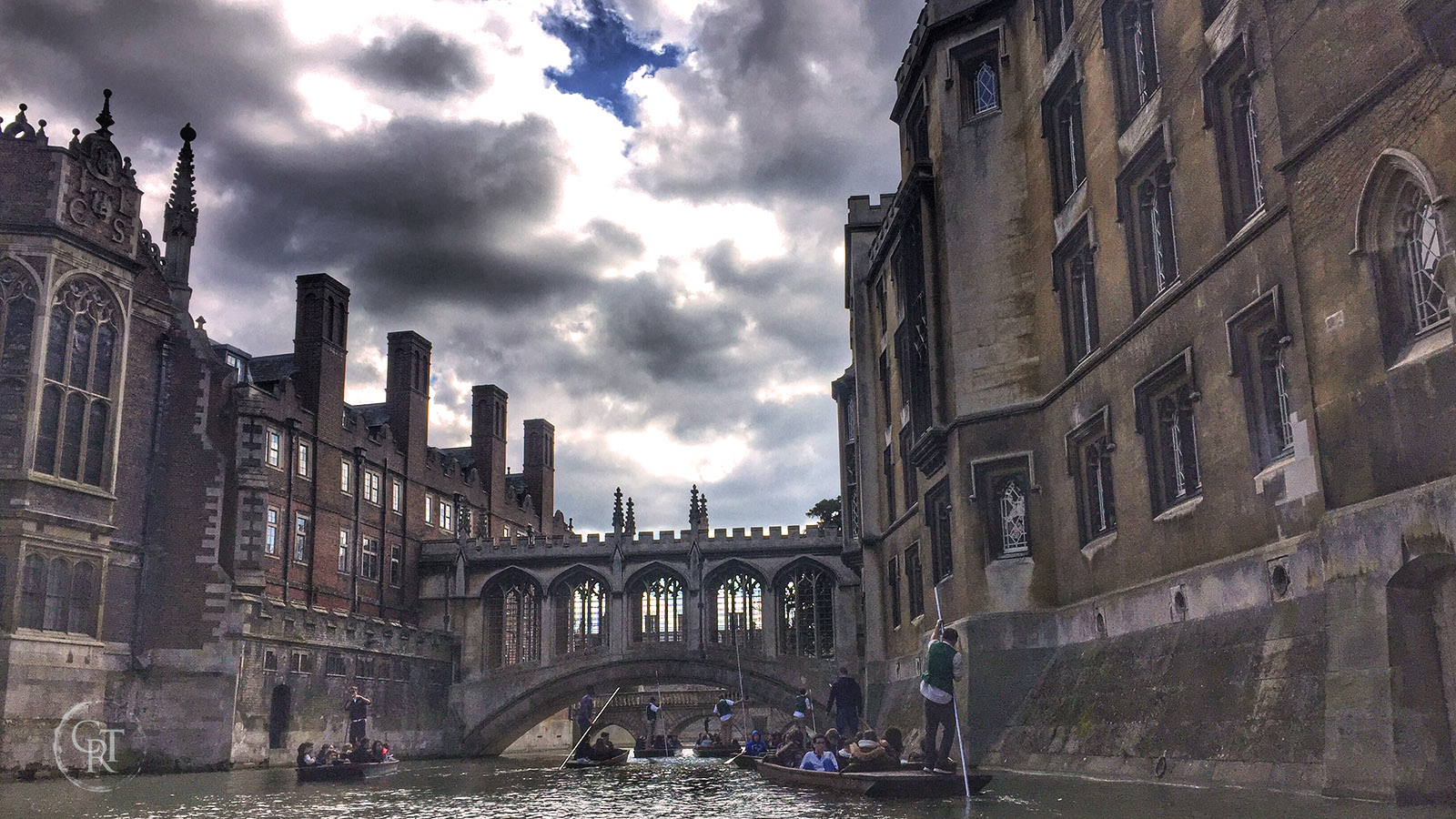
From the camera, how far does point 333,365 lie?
162 feet

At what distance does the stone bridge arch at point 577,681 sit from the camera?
50.1 metres

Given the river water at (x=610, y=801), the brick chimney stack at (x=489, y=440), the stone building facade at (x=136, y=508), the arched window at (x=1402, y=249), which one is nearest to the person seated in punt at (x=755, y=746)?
the river water at (x=610, y=801)

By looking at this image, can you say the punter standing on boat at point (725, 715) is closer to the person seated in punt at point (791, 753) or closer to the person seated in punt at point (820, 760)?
the person seated in punt at point (791, 753)

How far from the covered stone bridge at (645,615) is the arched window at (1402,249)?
38710 mm

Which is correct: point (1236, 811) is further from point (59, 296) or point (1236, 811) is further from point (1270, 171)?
point (59, 296)

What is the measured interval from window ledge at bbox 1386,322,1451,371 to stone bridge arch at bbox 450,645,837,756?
1572 inches

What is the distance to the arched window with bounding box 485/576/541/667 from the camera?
173 feet

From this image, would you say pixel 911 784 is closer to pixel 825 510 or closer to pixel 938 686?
pixel 938 686

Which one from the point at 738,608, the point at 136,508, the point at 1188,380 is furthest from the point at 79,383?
the point at 1188,380

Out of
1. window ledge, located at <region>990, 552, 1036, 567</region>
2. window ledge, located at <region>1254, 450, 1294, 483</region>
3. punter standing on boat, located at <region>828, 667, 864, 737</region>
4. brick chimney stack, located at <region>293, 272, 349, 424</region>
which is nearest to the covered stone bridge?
brick chimney stack, located at <region>293, 272, 349, 424</region>

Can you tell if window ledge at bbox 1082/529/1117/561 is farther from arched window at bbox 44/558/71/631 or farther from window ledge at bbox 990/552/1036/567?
arched window at bbox 44/558/71/631

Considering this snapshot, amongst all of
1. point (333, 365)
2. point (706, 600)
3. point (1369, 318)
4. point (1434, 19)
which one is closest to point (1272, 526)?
point (1369, 318)

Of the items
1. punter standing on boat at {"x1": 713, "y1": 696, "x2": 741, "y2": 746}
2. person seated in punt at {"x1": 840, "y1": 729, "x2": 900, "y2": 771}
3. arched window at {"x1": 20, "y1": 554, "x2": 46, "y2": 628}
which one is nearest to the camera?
person seated in punt at {"x1": 840, "y1": 729, "x2": 900, "y2": 771}
